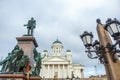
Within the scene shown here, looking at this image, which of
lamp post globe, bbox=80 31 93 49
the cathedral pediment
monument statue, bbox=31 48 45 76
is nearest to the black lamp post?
lamp post globe, bbox=80 31 93 49

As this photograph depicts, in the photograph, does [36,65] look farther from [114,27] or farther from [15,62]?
[114,27]

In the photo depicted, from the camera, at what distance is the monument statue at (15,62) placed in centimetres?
758

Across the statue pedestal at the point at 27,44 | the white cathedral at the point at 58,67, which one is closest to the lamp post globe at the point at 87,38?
the statue pedestal at the point at 27,44

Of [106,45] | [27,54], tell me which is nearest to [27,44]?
[27,54]

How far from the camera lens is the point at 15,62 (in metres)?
7.73

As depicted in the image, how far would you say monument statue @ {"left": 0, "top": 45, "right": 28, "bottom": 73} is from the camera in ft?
24.9

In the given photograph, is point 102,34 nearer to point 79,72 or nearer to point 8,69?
point 8,69

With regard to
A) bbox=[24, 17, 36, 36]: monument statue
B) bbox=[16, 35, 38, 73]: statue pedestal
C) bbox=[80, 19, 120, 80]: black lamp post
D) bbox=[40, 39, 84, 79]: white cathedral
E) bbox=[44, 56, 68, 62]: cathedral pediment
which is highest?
bbox=[44, 56, 68, 62]: cathedral pediment

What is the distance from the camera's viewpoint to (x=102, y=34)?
11828 mm

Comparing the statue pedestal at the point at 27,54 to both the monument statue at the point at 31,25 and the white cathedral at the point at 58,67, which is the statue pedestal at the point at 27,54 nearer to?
the monument statue at the point at 31,25

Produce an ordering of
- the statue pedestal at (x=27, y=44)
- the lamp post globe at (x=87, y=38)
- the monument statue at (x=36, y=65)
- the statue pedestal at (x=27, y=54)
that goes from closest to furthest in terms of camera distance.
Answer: the lamp post globe at (x=87, y=38)
the statue pedestal at (x=27, y=54)
the monument statue at (x=36, y=65)
the statue pedestal at (x=27, y=44)

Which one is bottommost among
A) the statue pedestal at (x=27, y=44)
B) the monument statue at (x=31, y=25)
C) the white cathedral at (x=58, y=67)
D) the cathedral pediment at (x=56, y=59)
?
the statue pedestal at (x=27, y=44)

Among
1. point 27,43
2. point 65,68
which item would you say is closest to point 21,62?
point 27,43

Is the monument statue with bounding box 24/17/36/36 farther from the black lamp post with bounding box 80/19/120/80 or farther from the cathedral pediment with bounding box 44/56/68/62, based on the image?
the cathedral pediment with bounding box 44/56/68/62
